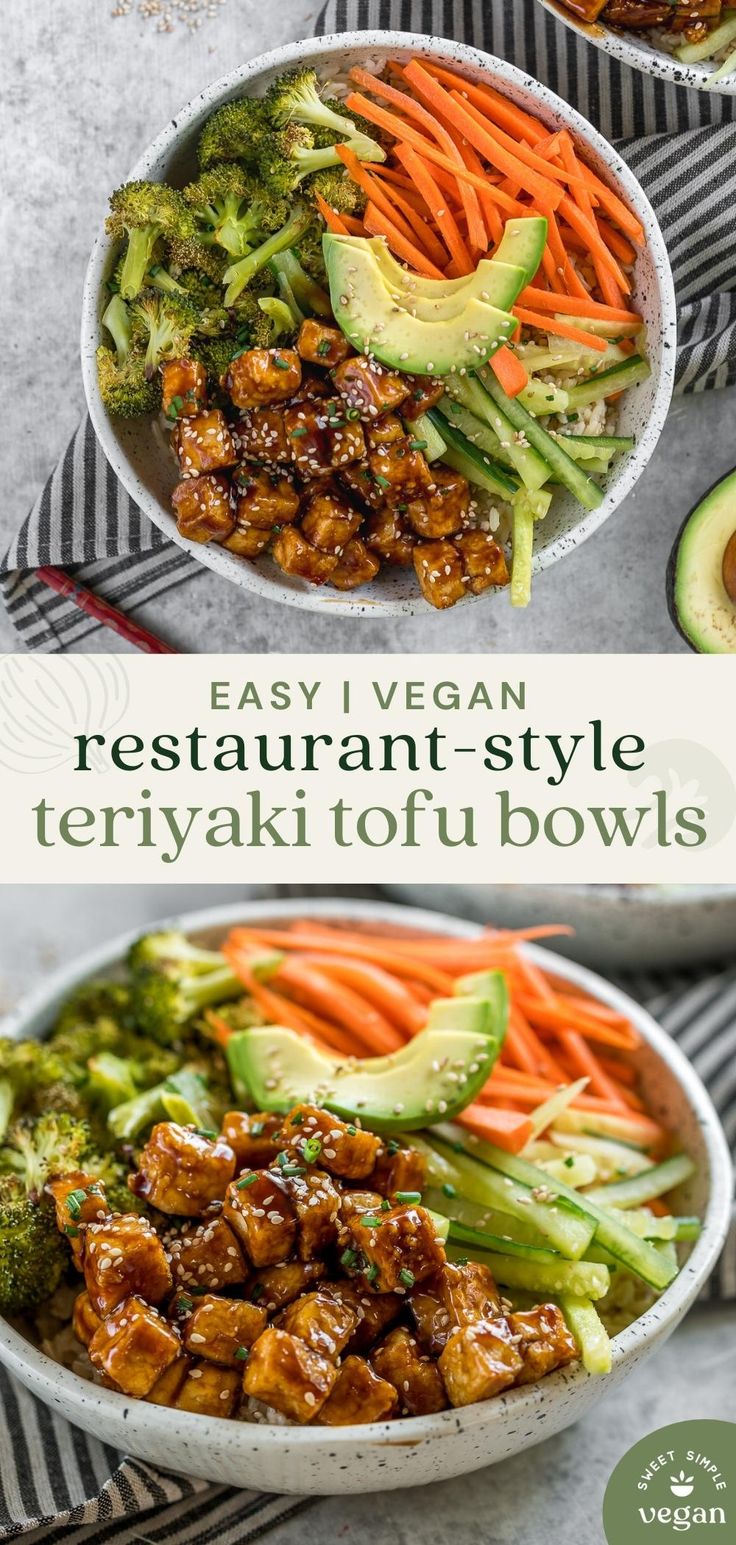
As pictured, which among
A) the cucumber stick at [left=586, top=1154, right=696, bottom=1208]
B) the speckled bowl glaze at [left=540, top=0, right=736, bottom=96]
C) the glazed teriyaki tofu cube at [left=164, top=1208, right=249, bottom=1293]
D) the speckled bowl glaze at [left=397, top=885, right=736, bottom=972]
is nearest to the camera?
the glazed teriyaki tofu cube at [left=164, top=1208, right=249, bottom=1293]

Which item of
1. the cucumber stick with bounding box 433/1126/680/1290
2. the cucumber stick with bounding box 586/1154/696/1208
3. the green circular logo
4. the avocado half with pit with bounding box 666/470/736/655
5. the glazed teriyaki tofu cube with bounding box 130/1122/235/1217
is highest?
the avocado half with pit with bounding box 666/470/736/655

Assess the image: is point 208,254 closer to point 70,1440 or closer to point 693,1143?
point 693,1143

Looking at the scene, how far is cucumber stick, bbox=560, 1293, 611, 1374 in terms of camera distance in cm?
148

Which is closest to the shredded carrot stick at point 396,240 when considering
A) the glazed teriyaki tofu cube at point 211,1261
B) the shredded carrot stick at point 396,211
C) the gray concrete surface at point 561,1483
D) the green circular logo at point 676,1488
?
the shredded carrot stick at point 396,211

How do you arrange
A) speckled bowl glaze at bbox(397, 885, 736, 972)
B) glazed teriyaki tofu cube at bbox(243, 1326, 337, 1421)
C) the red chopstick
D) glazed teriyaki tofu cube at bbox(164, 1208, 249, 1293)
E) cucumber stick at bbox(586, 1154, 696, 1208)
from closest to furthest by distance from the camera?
glazed teriyaki tofu cube at bbox(243, 1326, 337, 1421) → glazed teriyaki tofu cube at bbox(164, 1208, 249, 1293) → cucumber stick at bbox(586, 1154, 696, 1208) → the red chopstick → speckled bowl glaze at bbox(397, 885, 736, 972)

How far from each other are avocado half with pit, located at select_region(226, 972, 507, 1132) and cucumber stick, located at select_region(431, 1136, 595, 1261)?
7cm

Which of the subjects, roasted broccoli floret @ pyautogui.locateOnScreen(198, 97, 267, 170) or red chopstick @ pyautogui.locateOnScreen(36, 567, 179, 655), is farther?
red chopstick @ pyautogui.locateOnScreen(36, 567, 179, 655)

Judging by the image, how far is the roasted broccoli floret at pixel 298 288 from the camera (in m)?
1.59

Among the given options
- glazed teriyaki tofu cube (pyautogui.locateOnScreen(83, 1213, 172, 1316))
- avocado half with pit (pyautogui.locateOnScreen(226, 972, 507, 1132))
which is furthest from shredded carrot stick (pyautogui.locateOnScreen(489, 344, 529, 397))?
glazed teriyaki tofu cube (pyautogui.locateOnScreen(83, 1213, 172, 1316))

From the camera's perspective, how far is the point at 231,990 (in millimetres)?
2002

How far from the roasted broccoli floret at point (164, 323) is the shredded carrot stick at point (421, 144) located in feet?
1.06

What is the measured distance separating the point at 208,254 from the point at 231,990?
3.62 feet

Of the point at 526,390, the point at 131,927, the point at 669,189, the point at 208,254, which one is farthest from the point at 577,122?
the point at 131,927

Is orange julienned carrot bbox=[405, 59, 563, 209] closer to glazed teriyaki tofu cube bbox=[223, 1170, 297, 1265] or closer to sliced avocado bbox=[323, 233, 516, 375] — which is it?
sliced avocado bbox=[323, 233, 516, 375]
